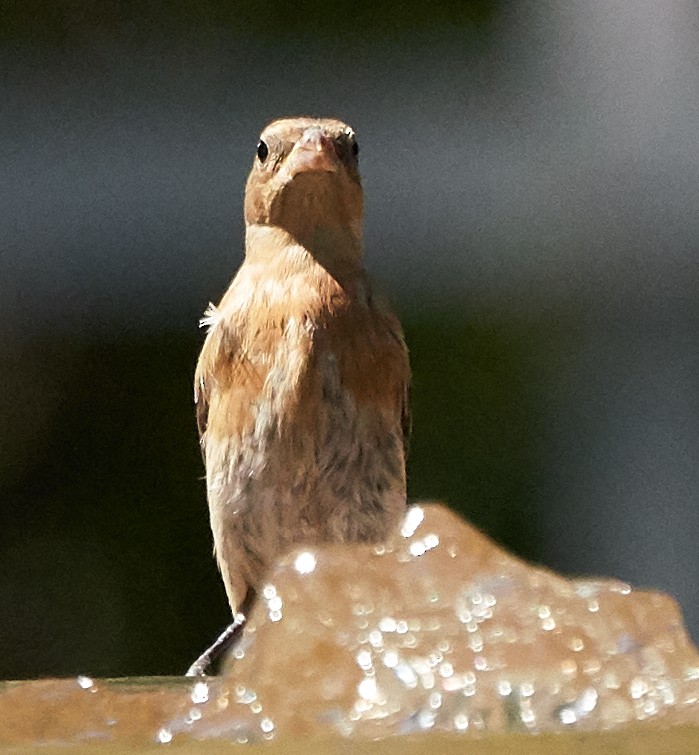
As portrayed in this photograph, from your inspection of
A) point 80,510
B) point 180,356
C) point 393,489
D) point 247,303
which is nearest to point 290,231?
point 247,303

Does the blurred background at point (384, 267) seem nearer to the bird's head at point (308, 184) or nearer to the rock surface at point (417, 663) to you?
the bird's head at point (308, 184)

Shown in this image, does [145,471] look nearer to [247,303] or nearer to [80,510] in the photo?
[80,510]

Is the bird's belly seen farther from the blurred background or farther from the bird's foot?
the blurred background

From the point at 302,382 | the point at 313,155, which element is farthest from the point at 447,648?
the point at 313,155

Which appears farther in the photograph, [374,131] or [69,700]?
[374,131]

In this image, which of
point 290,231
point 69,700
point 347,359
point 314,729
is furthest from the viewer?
point 290,231
